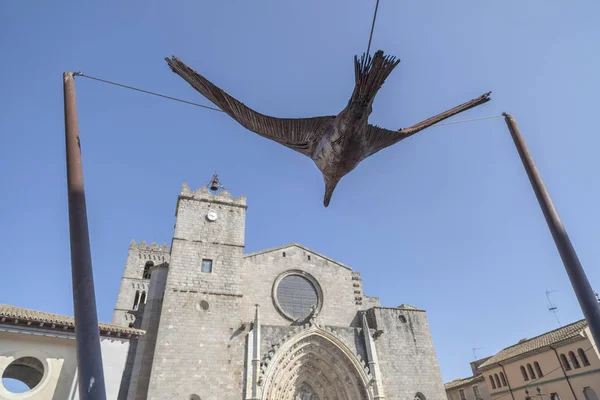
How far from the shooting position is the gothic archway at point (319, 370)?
16594 mm

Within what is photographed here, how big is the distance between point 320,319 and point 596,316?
1588 centimetres

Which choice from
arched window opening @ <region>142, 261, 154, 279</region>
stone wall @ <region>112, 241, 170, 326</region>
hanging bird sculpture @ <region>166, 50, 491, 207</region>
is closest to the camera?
hanging bird sculpture @ <region>166, 50, 491, 207</region>

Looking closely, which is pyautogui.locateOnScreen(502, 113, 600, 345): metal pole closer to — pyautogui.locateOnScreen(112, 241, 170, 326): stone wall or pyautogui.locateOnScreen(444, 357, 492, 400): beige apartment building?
pyautogui.locateOnScreen(444, 357, 492, 400): beige apartment building

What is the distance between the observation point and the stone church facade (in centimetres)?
1498

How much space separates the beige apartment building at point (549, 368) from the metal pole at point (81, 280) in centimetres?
2560

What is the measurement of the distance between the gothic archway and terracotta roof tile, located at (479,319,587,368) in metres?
14.0

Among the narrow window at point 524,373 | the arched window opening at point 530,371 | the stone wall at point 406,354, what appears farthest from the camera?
the narrow window at point 524,373

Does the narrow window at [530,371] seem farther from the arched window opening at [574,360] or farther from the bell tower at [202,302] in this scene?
the bell tower at [202,302]

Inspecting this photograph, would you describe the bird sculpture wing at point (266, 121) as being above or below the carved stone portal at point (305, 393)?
above

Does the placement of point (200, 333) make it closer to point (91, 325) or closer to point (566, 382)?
point (91, 325)

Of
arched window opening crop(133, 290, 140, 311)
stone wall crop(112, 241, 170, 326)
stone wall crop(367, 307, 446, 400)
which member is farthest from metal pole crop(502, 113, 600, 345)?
arched window opening crop(133, 290, 140, 311)

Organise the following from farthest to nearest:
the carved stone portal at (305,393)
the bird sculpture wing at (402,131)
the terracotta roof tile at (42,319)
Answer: the carved stone portal at (305,393)
the terracotta roof tile at (42,319)
the bird sculpture wing at (402,131)

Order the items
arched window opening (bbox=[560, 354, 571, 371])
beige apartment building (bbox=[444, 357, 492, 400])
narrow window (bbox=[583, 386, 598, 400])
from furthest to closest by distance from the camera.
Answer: beige apartment building (bbox=[444, 357, 492, 400]), arched window opening (bbox=[560, 354, 571, 371]), narrow window (bbox=[583, 386, 598, 400])

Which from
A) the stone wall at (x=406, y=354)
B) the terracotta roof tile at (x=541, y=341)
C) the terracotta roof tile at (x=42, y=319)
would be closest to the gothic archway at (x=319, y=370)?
the stone wall at (x=406, y=354)
